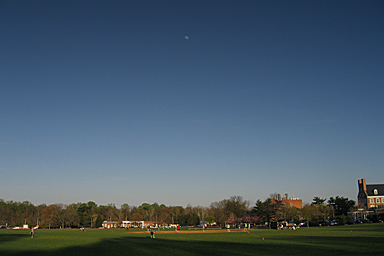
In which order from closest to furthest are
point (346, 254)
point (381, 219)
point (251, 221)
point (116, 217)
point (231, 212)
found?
point (346, 254) → point (381, 219) → point (251, 221) → point (231, 212) → point (116, 217)

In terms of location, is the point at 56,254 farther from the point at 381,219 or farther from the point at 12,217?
the point at 12,217

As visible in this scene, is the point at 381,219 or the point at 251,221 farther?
the point at 251,221

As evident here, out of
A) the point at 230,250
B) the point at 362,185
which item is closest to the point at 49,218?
the point at 362,185

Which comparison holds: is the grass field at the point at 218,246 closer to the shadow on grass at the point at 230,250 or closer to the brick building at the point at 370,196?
the shadow on grass at the point at 230,250

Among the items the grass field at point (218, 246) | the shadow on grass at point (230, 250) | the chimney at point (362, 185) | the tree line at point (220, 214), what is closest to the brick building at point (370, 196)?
the chimney at point (362, 185)

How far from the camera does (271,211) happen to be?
102 metres

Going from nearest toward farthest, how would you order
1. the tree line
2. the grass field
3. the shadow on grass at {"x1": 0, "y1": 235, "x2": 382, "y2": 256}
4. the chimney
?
the shadow on grass at {"x1": 0, "y1": 235, "x2": 382, "y2": 256} < the grass field < the tree line < the chimney

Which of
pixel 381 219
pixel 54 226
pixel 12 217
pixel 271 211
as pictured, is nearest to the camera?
pixel 381 219

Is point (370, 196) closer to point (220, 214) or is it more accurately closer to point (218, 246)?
point (220, 214)

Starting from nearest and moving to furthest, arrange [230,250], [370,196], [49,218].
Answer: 1. [230,250]
2. [370,196]
3. [49,218]

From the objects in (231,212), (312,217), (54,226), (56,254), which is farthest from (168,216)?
(56,254)

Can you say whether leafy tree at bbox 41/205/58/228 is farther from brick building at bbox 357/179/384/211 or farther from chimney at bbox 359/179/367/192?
chimney at bbox 359/179/367/192

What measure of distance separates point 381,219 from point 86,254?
300ft

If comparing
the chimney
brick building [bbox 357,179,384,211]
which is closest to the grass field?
brick building [bbox 357,179,384,211]
